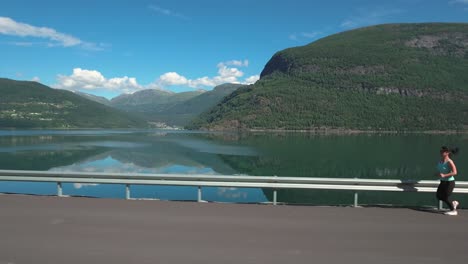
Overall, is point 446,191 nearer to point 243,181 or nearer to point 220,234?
point 243,181

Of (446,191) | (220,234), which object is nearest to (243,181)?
(220,234)

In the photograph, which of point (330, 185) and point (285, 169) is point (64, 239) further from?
point (285, 169)

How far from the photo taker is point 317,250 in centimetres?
717

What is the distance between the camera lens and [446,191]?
10.0 metres

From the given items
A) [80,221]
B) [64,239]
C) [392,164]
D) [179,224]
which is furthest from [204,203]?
[392,164]

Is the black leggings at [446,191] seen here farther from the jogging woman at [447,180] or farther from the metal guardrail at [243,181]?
the metal guardrail at [243,181]

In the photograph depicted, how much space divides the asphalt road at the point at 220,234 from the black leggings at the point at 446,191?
416mm

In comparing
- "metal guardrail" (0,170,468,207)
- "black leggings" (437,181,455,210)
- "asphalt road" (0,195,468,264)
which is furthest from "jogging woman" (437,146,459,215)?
"metal guardrail" (0,170,468,207)

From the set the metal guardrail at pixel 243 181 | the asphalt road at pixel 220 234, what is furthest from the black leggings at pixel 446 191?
the metal guardrail at pixel 243 181

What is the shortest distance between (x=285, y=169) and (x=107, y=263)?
35211mm

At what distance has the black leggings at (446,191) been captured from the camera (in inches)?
394

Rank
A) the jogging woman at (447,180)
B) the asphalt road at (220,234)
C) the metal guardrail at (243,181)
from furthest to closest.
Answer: the metal guardrail at (243,181), the jogging woman at (447,180), the asphalt road at (220,234)

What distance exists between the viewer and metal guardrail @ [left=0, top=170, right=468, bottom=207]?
431 inches

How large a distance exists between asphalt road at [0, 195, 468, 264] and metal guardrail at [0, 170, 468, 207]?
661 mm
